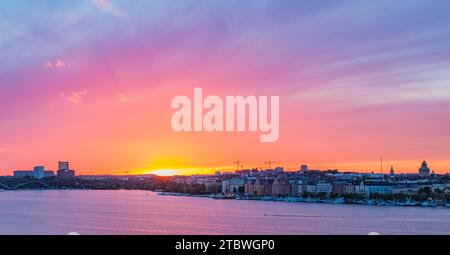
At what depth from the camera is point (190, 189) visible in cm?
3969

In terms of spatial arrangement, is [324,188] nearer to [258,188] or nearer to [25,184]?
[258,188]

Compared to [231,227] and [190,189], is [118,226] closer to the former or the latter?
[231,227]

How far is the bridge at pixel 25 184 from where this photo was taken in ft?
176

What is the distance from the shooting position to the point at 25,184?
5453 cm

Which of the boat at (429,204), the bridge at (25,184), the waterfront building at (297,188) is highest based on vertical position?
the waterfront building at (297,188)

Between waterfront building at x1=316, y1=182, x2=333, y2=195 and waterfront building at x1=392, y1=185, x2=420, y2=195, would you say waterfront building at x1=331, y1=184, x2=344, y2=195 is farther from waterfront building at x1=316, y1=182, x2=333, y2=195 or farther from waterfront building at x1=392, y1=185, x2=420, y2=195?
waterfront building at x1=392, y1=185, x2=420, y2=195

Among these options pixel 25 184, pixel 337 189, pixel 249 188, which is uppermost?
pixel 337 189

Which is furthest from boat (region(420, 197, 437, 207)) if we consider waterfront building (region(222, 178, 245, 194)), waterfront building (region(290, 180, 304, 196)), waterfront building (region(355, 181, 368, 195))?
waterfront building (region(222, 178, 245, 194))

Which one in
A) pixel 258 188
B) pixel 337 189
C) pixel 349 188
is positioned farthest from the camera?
pixel 258 188

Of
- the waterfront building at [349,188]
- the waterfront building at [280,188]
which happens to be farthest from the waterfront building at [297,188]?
the waterfront building at [349,188]

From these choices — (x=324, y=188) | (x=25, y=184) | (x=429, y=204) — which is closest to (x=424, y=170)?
(x=324, y=188)

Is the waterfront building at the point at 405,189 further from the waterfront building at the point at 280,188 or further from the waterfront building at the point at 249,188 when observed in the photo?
the waterfront building at the point at 249,188
